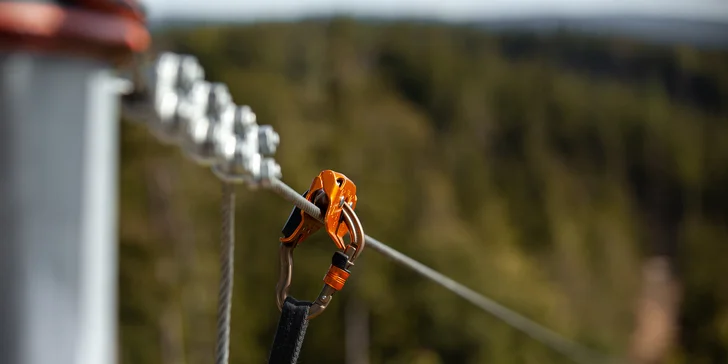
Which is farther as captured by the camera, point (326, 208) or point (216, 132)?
point (326, 208)

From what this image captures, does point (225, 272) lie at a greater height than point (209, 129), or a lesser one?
lesser

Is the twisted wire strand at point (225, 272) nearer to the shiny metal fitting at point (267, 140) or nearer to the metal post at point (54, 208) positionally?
the shiny metal fitting at point (267, 140)

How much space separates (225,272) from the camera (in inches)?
22.3

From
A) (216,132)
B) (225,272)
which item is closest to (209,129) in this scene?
(216,132)

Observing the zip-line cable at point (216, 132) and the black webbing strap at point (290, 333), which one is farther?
the black webbing strap at point (290, 333)

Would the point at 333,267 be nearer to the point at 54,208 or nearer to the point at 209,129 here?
the point at 209,129

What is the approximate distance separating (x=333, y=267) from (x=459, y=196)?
29.1ft

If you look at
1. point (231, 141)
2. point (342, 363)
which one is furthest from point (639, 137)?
point (231, 141)

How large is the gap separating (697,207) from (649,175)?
0.79m

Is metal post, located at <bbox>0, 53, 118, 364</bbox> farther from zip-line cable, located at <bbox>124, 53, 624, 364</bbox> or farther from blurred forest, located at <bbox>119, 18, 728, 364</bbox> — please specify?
blurred forest, located at <bbox>119, 18, 728, 364</bbox>

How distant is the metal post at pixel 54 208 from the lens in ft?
1.04

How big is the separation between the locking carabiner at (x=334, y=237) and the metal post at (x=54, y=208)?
262mm

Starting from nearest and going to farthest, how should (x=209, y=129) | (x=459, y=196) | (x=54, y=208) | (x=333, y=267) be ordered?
(x=54, y=208) → (x=209, y=129) → (x=333, y=267) → (x=459, y=196)

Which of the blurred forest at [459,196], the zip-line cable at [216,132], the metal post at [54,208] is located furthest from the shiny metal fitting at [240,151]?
the blurred forest at [459,196]
